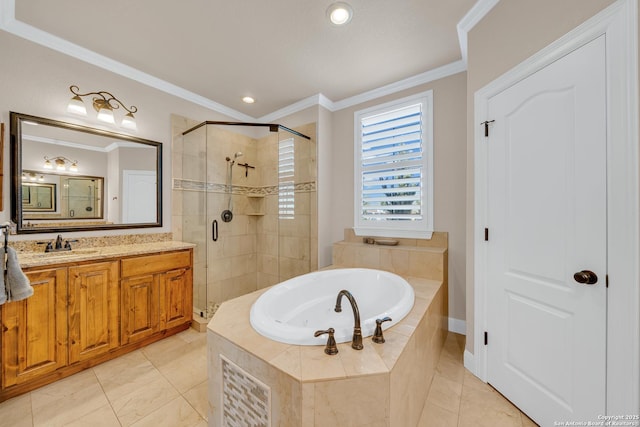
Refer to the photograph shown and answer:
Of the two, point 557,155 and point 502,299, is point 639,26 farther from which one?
point 502,299

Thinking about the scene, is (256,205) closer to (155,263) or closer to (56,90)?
(155,263)

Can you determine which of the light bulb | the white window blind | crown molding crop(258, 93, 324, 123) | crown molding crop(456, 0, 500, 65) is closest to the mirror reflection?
the light bulb

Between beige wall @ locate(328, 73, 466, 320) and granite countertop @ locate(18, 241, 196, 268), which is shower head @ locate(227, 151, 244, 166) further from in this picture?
beige wall @ locate(328, 73, 466, 320)

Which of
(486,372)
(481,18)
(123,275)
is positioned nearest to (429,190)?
(481,18)

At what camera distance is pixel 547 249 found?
52.4 inches

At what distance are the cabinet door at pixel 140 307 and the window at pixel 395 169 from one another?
2.23m

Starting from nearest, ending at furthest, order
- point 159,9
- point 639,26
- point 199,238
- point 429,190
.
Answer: point 639,26 → point 159,9 → point 429,190 → point 199,238

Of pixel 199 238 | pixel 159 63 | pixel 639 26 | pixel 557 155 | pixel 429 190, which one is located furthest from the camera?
pixel 199 238

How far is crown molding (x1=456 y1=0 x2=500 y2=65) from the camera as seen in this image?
1645mm

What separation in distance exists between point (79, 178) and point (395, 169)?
3089 mm

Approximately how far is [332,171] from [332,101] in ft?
3.00

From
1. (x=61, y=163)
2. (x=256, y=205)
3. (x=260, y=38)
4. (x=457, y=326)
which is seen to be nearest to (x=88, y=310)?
(x=61, y=163)

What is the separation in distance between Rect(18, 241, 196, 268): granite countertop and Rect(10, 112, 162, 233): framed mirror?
0.21m

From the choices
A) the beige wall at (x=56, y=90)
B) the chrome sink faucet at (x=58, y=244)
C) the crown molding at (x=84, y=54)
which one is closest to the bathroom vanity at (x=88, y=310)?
the chrome sink faucet at (x=58, y=244)
